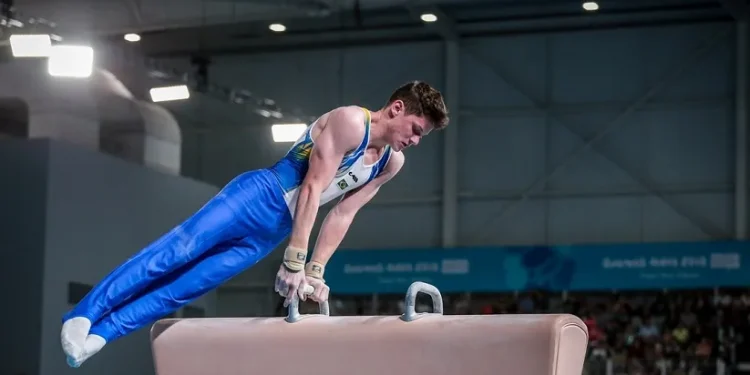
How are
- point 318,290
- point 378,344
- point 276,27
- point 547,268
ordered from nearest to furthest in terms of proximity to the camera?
point 378,344, point 318,290, point 547,268, point 276,27

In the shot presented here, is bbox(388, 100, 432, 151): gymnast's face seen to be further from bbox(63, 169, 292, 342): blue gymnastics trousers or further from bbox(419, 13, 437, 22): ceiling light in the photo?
bbox(419, 13, 437, 22): ceiling light

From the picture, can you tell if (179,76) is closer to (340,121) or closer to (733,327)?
(733,327)

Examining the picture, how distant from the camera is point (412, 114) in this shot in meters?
4.71

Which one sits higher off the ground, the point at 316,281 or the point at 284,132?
the point at 284,132

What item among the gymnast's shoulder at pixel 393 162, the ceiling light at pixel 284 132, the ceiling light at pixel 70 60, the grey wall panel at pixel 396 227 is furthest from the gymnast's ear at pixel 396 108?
the grey wall panel at pixel 396 227

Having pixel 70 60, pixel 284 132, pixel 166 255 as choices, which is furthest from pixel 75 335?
pixel 284 132

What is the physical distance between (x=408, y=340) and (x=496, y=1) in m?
13.5

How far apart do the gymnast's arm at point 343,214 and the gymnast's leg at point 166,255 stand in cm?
48

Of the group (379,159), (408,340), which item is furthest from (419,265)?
(408,340)

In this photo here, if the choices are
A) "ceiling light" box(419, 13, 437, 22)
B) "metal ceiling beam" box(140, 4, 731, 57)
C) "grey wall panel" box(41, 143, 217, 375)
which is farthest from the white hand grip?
"ceiling light" box(419, 13, 437, 22)

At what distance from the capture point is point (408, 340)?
12.8ft

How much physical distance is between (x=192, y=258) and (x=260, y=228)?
1.08ft

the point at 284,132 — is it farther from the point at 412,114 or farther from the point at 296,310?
the point at 296,310

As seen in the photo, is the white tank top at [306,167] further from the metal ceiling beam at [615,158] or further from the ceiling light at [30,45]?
the metal ceiling beam at [615,158]
